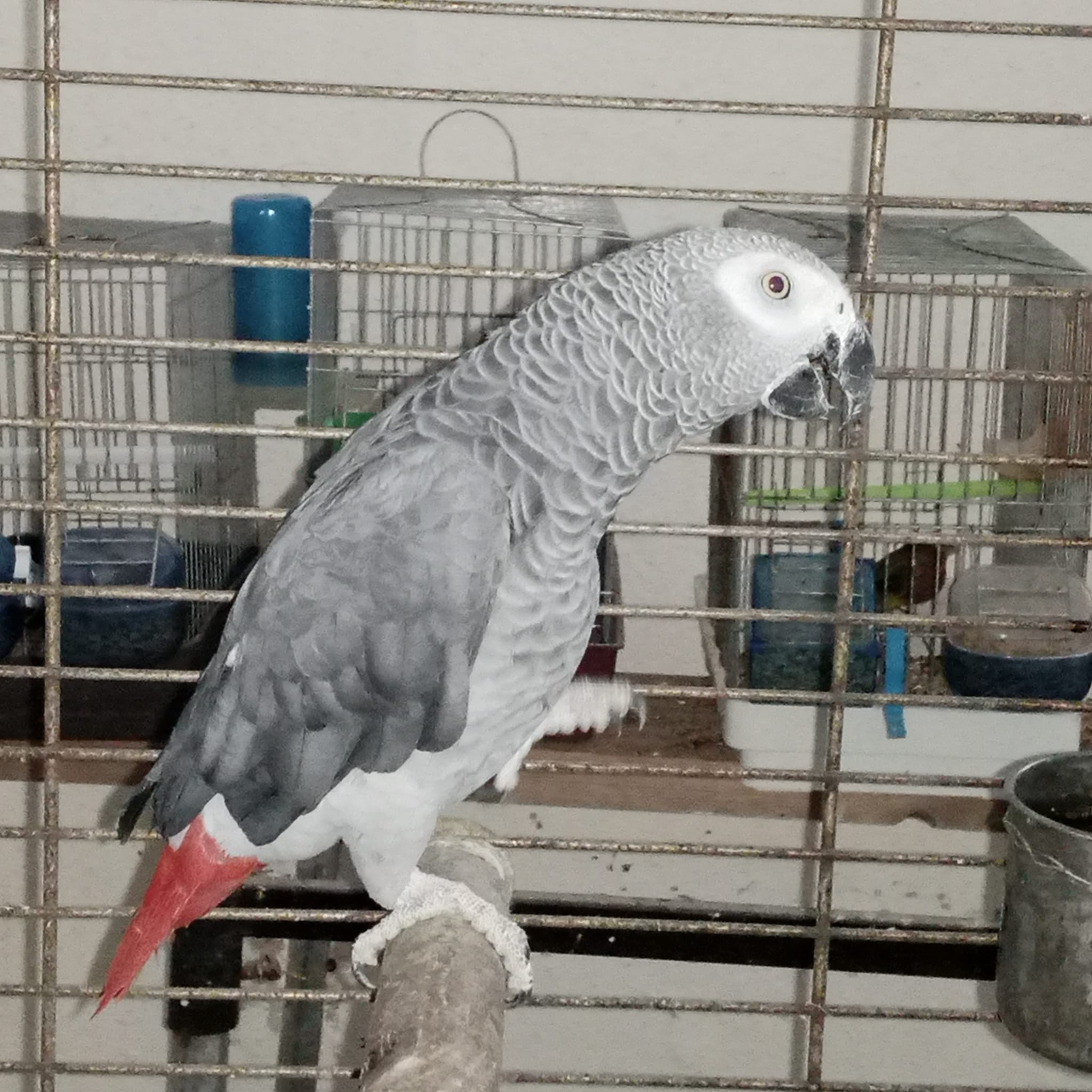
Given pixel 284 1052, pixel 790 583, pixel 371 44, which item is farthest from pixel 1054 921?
pixel 371 44

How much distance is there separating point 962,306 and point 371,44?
1118 mm

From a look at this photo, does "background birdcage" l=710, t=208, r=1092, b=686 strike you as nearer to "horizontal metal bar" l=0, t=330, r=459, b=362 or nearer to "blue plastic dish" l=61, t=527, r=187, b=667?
"horizontal metal bar" l=0, t=330, r=459, b=362

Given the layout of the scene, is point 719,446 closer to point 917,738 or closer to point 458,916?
point 458,916

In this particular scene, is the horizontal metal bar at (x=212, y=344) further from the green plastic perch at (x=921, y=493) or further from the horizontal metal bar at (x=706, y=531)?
the green plastic perch at (x=921, y=493)

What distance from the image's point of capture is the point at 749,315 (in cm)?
111

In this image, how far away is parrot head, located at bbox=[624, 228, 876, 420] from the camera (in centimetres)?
112

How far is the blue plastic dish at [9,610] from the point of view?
6.05 feet

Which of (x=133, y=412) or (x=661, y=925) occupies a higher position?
(x=133, y=412)

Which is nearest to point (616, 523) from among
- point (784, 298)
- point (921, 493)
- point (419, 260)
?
point (784, 298)

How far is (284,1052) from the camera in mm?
2045

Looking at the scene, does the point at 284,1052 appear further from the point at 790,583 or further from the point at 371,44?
the point at 371,44

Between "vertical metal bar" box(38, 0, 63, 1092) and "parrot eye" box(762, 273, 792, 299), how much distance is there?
27.3 inches

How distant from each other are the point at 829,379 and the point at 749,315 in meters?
0.14

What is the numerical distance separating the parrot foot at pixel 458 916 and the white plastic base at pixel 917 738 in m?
0.60
